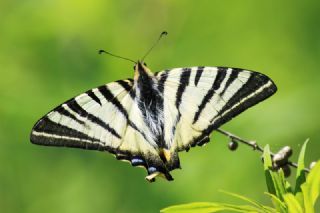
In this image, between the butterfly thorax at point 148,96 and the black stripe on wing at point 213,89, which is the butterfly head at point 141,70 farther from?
the black stripe on wing at point 213,89

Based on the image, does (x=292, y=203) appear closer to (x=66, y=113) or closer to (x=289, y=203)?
(x=289, y=203)

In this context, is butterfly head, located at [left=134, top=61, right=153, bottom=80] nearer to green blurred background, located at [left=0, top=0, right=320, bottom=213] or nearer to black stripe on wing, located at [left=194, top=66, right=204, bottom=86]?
black stripe on wing, located at [left=194, top=66, right=204, bottom=86]

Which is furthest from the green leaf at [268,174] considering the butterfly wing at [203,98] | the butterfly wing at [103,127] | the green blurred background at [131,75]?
the green blurred background at [131,75]

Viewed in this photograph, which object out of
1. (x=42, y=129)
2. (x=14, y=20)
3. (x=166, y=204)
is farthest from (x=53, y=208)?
(x=42, y=129)

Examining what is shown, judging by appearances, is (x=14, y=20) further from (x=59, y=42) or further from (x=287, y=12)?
(x=287, y=12)

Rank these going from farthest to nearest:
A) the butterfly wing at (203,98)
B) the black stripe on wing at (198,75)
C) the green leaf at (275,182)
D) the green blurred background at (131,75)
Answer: the green blurred background at (131,75)
the black stripe on wing at (198,75)
the butterfly wing at (203,98)
the green leaf at (275,182)
